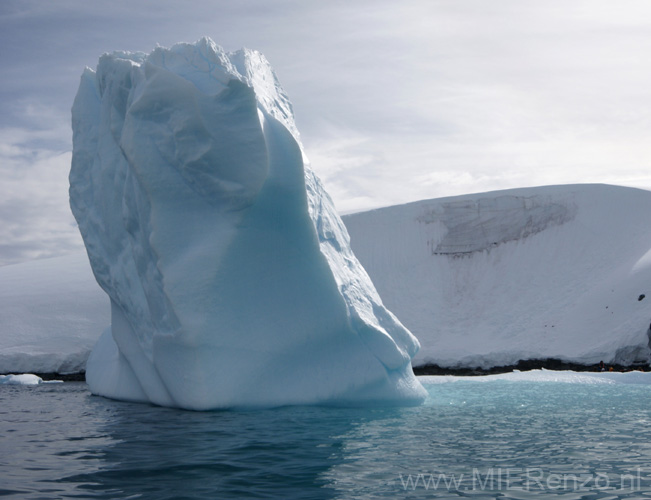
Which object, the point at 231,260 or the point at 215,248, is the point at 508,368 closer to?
the point at 231,260

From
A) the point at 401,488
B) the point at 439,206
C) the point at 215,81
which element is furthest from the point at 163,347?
the point at 439,206

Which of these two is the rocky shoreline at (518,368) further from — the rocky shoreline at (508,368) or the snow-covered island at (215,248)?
the snow-covered island at (215,248)

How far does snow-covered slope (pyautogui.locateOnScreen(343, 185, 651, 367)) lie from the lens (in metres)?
21.6

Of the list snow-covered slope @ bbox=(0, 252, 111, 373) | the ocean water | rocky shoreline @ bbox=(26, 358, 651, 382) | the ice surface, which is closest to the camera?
the ocean water

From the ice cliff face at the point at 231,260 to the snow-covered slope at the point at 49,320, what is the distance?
11.1 metres

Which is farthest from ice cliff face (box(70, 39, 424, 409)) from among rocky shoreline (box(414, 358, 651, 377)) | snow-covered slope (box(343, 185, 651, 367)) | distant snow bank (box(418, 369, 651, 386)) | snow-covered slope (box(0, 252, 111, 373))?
snow-covered slope (box(343, 185, 651, 367))

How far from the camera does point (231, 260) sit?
823 cm

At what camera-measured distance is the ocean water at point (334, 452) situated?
421 cm

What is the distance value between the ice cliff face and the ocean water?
0.49 meters

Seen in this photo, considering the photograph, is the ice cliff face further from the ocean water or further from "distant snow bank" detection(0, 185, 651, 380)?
"distant snow bank" detection(0, 185, 651, 380)

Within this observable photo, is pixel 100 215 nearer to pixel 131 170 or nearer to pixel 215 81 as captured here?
pixel 131 170

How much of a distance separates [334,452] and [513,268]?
22.7 meters

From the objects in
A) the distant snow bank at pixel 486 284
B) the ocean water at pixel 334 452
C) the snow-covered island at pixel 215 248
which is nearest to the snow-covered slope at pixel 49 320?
the distant snow bank at pixel 486 284

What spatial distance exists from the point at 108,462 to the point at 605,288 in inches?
819
